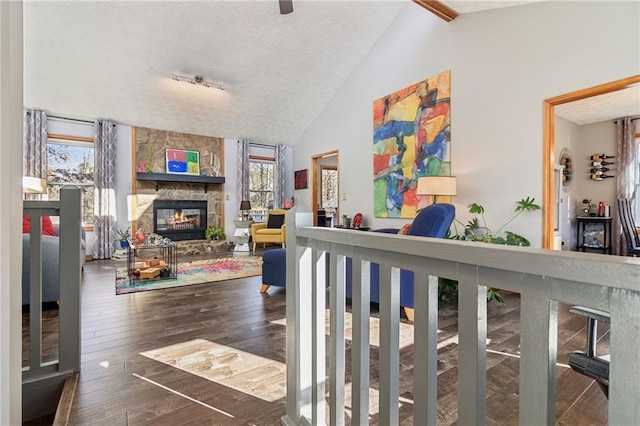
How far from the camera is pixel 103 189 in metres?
5.64

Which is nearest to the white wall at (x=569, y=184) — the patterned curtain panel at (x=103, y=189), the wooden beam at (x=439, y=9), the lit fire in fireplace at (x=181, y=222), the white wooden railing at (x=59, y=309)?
the wooden beam at (x=439, y=9)

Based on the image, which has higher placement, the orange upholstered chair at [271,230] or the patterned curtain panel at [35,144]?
the patterned curtain panel at [35,144]

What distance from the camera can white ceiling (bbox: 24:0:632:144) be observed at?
3928mm

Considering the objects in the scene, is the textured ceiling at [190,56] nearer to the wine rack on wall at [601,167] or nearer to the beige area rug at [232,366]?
the beige area rug at [232,366]

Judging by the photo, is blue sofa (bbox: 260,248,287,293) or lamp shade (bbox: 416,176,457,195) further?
lamp shade (bbox: 416,176,457,195)

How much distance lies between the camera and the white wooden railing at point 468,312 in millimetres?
404

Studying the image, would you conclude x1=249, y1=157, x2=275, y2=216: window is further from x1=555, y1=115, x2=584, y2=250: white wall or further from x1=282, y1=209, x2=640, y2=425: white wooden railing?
x1=282, y1=209, x2=640, y2=425: white wooden railing

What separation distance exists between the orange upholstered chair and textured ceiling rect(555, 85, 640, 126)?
15.7 ft

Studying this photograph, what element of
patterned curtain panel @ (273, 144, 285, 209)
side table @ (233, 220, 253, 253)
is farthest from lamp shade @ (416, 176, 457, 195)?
patterned curtain panel @ (273, 144, 285, 209)

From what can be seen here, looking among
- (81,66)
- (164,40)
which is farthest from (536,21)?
(81,66)

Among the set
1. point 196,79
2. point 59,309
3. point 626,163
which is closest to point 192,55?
point 196,79

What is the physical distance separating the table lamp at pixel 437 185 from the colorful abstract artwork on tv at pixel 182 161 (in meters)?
4.77

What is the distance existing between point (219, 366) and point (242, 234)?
5.04 m

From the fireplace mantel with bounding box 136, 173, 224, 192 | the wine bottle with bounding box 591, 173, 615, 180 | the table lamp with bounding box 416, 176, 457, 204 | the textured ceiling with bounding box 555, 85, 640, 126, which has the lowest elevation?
the table lamp with bounding box 416, 176, 457, 204
